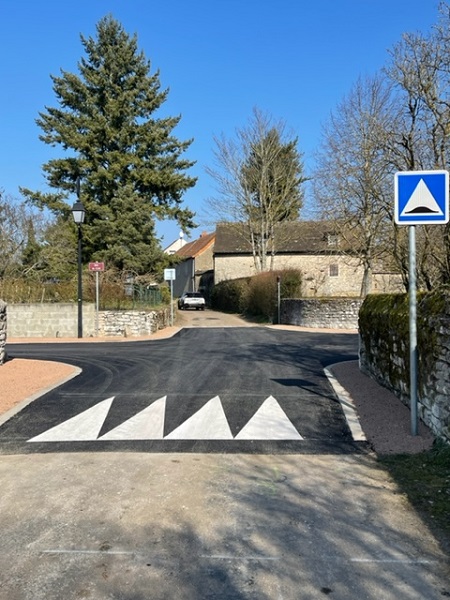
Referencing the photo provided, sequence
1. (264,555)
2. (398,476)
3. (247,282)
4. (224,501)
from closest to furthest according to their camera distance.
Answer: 1. (264,555)
2. (224,501)
3. (398,476)
4. (247,282)

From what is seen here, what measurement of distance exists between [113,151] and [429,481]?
27.1 meters

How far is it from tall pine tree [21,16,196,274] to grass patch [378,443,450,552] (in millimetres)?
→ 24163

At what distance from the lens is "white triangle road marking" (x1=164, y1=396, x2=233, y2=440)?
597 cm

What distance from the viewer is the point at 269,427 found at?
20.6 ft

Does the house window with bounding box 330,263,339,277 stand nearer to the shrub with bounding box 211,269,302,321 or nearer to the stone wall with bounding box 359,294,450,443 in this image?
the shrub with bounding box 211,269,302,321

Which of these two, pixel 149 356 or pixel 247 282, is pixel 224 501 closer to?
pixel 149 356

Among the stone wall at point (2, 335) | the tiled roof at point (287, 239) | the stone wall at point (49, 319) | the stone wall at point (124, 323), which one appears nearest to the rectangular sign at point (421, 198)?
the stone wall at point (2, 335)

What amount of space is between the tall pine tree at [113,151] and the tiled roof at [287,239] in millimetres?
9891

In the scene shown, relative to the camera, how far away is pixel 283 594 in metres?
2.80

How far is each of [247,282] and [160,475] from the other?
99.8ft

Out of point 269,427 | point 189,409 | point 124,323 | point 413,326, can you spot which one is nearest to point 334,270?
point 124,323

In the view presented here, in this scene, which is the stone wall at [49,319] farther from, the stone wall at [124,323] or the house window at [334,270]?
the house window at [334,270]

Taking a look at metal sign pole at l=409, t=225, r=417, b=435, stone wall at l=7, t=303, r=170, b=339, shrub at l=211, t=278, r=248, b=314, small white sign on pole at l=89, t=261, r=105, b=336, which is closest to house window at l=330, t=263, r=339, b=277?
shrub at l=211, t=278, r=248, b=314

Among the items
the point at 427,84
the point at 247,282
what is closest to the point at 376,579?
the point at 427,84
